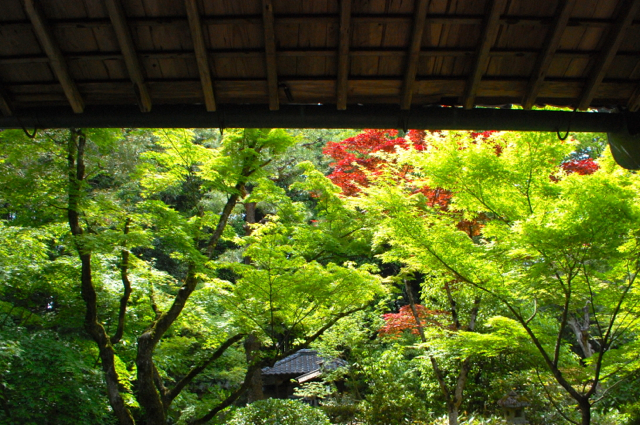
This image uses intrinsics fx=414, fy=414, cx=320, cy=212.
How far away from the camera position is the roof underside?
7.30 ft

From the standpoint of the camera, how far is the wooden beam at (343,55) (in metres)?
2.16

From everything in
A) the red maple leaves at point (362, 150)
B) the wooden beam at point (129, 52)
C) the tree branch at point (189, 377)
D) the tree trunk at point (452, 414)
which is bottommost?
the tree trunk at point (452, 414)

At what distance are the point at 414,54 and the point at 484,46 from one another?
0.38m

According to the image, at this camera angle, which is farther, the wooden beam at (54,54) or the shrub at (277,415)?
the shrub at (277,415)

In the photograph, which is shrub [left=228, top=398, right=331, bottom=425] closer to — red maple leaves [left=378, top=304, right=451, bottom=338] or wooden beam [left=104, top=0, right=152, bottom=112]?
red maple leaves [left=378, top=304, right=451, bottom=338]

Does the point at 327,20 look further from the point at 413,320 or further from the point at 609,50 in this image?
the point at 413,320

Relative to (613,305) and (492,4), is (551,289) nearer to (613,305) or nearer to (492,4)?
(613,305)

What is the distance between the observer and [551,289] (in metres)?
4.92

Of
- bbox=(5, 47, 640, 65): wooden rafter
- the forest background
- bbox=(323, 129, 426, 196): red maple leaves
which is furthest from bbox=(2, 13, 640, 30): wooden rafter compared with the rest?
bbox=(323, 129, 426, 196): red maple leaves

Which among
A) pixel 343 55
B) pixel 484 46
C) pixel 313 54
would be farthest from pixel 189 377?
pixel 484 46

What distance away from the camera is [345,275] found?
6.29m

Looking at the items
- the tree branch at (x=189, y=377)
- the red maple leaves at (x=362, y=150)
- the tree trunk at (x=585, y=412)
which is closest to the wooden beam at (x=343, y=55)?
the tree trunk at (x=585, y=412)

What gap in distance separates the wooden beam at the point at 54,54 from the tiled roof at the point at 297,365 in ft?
40.2

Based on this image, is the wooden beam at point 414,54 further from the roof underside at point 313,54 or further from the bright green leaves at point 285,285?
the bright green leaves at point 285,285
